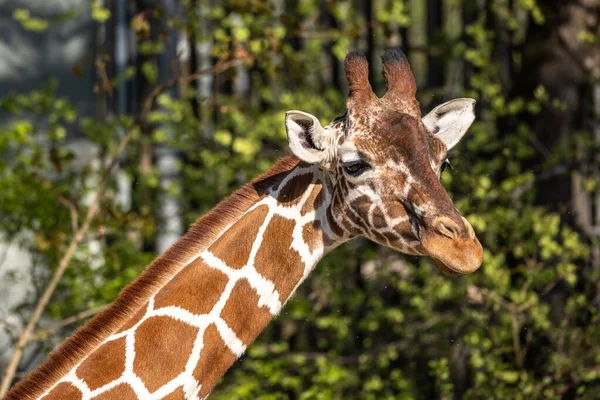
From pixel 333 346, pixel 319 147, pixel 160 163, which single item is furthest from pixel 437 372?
pixel 160 163

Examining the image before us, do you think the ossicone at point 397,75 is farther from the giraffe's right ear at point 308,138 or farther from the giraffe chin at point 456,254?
the giraffe chin at point 456,254

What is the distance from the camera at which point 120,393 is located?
11.2ft

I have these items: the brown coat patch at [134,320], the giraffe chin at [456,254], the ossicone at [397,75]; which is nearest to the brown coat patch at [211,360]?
the brown coat patch at [134,320]

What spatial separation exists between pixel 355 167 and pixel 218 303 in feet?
2.26

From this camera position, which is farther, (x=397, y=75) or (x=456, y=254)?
(x=397, y=75)

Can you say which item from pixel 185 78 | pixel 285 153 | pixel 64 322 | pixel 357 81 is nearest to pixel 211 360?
pixel 357 81

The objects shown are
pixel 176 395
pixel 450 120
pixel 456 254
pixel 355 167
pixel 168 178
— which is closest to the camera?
pixel 456 254

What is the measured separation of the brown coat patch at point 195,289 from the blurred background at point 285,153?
2333 millimetres

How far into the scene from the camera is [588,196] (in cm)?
706

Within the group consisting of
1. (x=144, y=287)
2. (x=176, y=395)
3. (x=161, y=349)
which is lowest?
(x=176, y=395)

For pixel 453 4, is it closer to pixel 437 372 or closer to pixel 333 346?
pixel 333 346

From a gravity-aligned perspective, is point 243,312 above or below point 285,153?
above

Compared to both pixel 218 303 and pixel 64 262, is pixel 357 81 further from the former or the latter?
pixel 64 262

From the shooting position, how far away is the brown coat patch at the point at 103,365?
11.2 feet
